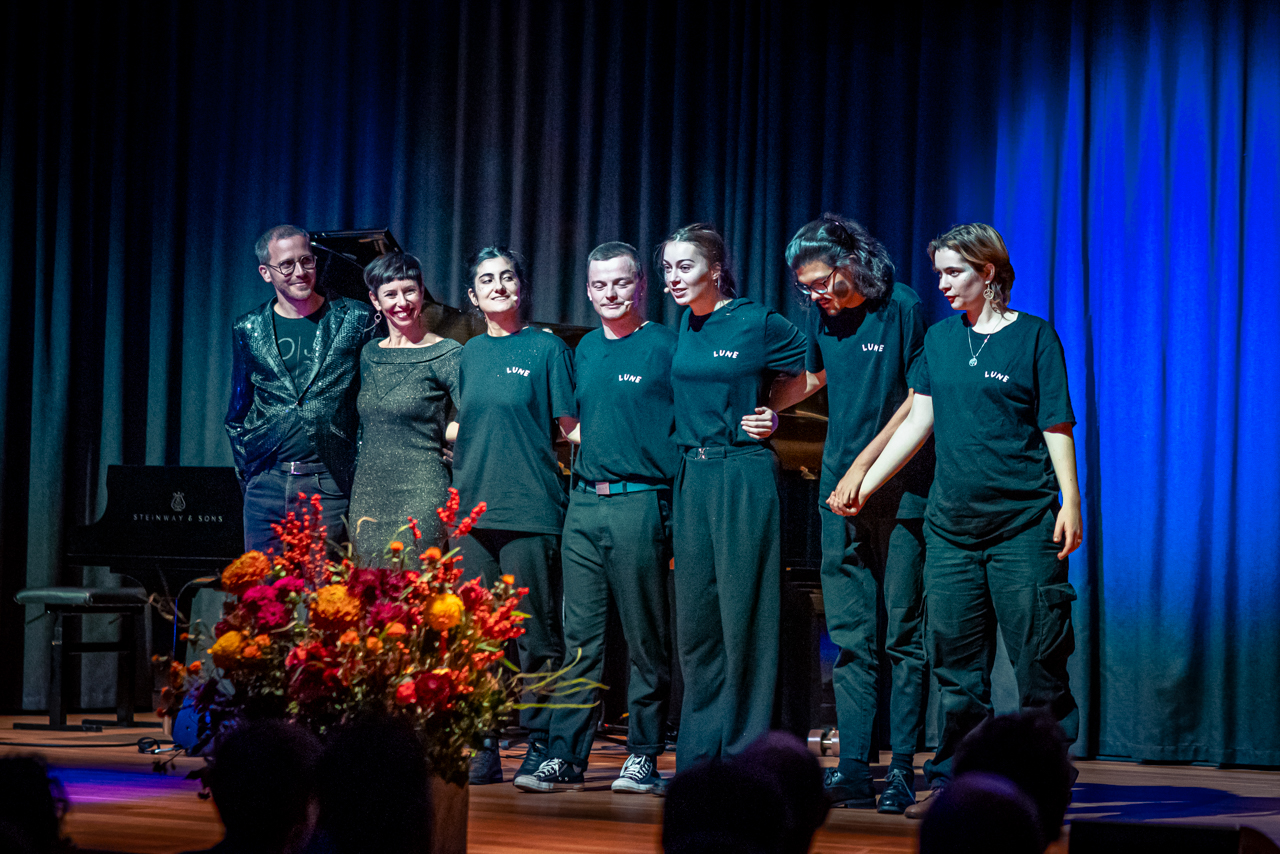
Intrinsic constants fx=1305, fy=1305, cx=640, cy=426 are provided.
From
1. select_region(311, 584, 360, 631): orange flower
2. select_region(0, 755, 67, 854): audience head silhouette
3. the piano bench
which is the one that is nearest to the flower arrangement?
select_region(311, 584, 360, 631): orange flower

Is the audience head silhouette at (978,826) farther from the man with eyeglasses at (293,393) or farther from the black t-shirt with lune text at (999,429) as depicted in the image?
the man with eyeglasses at (293,393)

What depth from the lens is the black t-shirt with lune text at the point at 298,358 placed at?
159 inches

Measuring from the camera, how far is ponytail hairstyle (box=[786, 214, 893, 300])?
3.63 meters

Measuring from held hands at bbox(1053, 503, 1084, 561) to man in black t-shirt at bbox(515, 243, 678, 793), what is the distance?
1.06 metres

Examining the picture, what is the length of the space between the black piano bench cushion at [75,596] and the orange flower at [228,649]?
3698 mm

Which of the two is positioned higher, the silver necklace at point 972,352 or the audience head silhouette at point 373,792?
the silver necklace at point 972,352

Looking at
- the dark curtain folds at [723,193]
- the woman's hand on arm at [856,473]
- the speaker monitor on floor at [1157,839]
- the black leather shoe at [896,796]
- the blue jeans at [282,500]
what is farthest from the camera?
the dark curtain folds at [723,193]

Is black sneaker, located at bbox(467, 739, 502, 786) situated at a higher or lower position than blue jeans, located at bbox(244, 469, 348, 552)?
lower

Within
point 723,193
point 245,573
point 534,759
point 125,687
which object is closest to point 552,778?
point 534,759

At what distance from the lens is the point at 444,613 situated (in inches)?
80.9

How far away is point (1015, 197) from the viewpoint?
5387 millimetres

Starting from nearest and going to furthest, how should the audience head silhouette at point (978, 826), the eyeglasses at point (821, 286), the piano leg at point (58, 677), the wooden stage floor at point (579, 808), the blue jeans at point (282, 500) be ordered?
the audience head silhouette at point (978, 826) < the wooden stage floor at point (579, 808) < the eyeglasses at point (821, 286) < the blue jeans at point (282, 500) < the piano leg at point (58, 677)

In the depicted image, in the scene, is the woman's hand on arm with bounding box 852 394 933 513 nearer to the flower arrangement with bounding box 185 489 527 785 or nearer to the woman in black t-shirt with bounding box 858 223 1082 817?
the woman in black t-shirt with bounding box 858 223 1082 817

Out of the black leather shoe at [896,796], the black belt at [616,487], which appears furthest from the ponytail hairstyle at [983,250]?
the black leather shoe at [896,796]
